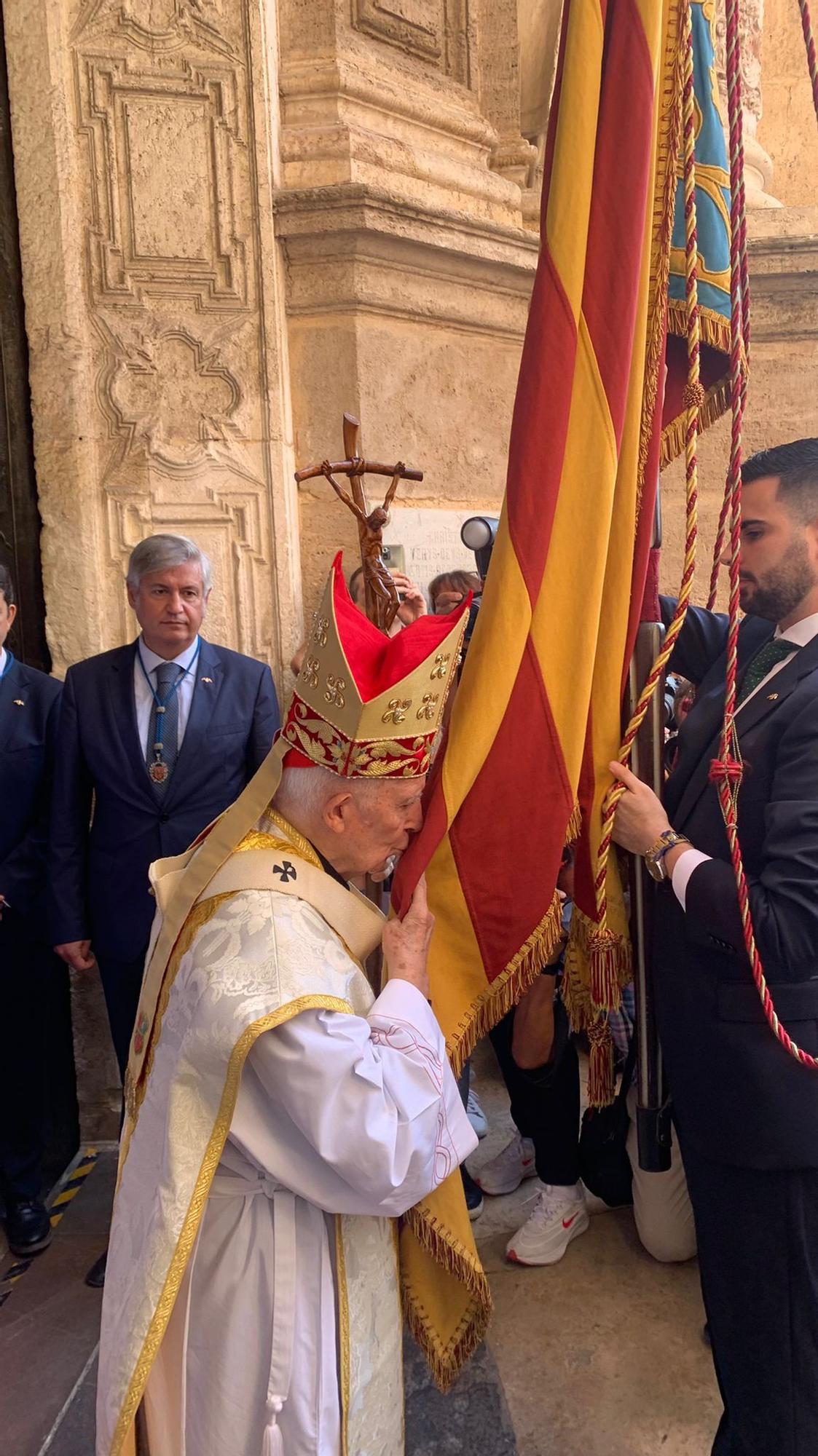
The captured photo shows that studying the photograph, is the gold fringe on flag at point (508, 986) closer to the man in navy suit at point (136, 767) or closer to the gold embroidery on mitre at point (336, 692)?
the gold embroidery on mitre at point (336, 692)

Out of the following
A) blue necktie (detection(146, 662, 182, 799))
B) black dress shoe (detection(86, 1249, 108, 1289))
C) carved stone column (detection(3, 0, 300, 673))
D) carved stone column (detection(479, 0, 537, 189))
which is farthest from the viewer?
carved stone column (detection(479, 0, 537, 189))

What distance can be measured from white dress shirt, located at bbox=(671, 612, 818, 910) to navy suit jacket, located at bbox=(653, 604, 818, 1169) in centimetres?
2

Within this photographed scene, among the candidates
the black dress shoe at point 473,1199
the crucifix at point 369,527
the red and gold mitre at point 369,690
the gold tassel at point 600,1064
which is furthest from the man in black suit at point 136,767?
the red and gold mitre at point 369,690

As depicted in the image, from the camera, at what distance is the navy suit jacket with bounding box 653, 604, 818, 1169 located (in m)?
1.47

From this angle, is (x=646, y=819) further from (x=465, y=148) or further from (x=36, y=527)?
(x=465, y=148)

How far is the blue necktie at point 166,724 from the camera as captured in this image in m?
2.72

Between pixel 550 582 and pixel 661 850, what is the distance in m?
0.48

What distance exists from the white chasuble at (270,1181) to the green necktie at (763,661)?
2.81ft

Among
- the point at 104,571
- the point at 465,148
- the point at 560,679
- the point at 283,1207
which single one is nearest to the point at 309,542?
the point at 104,571

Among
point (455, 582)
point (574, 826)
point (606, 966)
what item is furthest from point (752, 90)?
point (606, 966)

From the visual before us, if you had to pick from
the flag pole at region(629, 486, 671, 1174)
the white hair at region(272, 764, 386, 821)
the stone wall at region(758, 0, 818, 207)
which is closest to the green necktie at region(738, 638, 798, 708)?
the flag pole at region(629, 486, 671, 1174)

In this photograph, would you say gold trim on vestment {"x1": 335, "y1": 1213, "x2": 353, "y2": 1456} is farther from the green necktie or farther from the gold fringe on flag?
the green necktie

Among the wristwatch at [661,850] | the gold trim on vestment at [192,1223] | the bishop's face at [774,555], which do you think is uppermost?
the bishop's face at [774,555]

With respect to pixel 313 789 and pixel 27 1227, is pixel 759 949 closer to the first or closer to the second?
pixel 313 789
